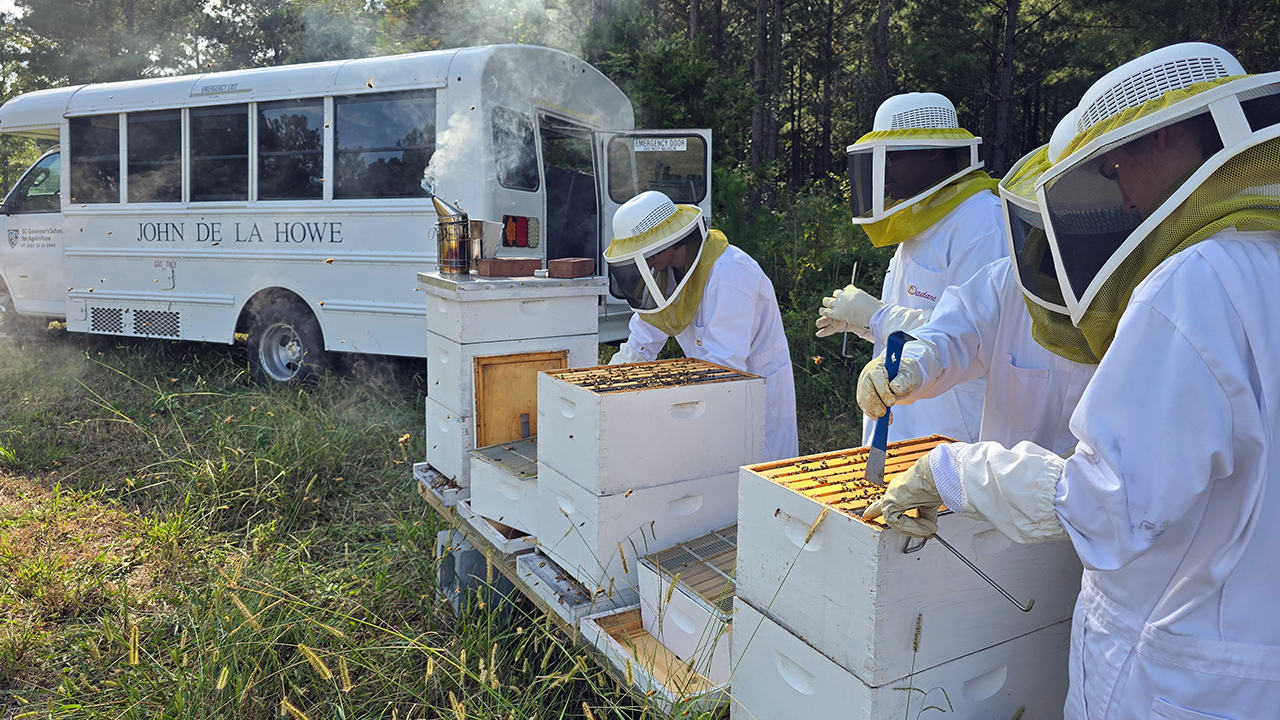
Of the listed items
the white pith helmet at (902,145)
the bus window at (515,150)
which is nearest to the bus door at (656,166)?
the bus window at (515,150)

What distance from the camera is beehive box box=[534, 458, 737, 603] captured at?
216 cm

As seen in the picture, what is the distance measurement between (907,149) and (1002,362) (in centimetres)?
125

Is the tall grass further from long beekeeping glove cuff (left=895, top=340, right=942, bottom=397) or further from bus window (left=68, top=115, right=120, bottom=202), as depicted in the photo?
bus window (left=68, top=115, right=120, bottom=202)

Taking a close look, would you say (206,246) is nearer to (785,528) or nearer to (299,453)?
(299,453)

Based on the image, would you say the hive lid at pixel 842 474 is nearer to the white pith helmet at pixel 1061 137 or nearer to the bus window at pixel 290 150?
the white pith helmet at pixel 1061 137

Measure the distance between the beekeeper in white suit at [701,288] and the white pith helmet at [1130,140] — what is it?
5.29ft

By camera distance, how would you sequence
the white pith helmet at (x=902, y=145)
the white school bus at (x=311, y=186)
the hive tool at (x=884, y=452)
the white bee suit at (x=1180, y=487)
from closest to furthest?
the white bee suit at (x=1180, y=487), the hive tool at (x=884, y=452), the white pith helmet at (x=902, y=145), the white school bus at (x=311, y=186)

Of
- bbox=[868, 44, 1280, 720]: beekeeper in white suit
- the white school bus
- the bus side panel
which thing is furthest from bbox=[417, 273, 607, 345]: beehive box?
the bus side panel

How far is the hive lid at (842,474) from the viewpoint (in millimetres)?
1493

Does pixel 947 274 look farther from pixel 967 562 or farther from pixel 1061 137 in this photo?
pixel 967 562

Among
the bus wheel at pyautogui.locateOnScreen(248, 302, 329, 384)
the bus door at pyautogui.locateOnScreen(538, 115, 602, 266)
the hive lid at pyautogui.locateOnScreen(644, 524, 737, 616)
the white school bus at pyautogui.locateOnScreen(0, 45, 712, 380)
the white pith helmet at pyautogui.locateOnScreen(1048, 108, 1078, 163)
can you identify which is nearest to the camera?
the white pith helmet at pyautogui.locateOnScreen(1048, 108, 1078, 163)

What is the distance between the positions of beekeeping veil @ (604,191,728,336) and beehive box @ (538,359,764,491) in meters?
0.75

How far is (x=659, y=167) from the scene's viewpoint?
257 inches

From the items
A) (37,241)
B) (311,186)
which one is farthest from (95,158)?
(311,186)
